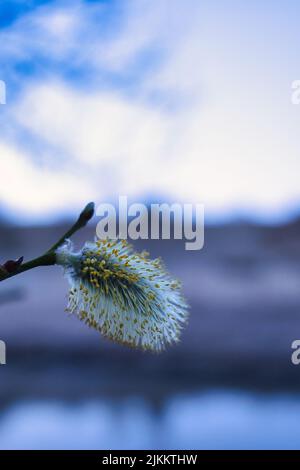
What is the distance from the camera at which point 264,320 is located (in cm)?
445

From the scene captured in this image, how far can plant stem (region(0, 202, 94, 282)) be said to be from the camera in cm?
62

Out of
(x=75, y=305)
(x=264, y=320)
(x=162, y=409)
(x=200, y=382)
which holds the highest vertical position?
(x=264, y=320)

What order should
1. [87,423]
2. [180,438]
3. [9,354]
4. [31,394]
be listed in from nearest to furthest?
1. [180,438]
2. [87,423]
3. [31,394]
4. [9,354]

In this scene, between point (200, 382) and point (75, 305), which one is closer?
point (75, 305)

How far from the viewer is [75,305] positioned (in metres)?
0.74

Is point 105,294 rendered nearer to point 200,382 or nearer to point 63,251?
point 63,251

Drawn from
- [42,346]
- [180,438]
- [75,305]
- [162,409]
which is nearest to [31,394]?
[42,346]

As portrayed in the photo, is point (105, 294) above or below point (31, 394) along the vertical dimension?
below

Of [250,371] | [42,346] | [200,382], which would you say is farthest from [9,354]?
[250,371]

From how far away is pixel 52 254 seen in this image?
685mm

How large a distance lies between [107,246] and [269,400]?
3.09m

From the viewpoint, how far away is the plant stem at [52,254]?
24.3 inches

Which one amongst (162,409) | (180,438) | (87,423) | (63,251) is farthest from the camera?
(162,409)

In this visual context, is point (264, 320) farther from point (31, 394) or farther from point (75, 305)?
point (75, 305)
